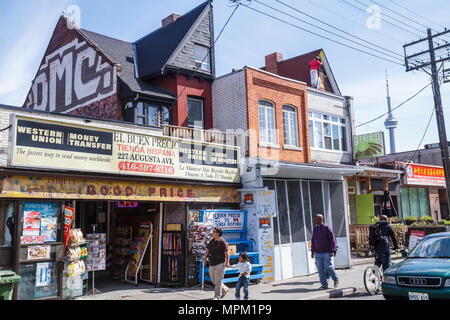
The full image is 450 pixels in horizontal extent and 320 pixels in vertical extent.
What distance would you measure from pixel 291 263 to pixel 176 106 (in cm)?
829

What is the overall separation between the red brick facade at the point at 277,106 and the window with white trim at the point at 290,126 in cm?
18

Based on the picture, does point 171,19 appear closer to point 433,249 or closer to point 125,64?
point 125,64

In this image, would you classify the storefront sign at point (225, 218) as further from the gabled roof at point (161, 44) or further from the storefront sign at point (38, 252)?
the gabled roof at point (161, 44)

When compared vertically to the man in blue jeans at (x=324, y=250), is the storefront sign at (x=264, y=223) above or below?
above

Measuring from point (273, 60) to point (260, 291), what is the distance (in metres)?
18.2

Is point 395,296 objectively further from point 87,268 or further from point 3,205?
point 3,205

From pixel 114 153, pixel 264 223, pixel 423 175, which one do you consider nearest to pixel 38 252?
pixel 114 153

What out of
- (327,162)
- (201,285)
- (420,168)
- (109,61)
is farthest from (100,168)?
(420,168)

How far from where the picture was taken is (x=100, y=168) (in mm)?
9703

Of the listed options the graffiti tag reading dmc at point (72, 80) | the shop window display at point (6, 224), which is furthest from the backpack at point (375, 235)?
the graffiti tag reading dmc at point (72, 80)

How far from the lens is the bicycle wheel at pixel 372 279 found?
9969 mm

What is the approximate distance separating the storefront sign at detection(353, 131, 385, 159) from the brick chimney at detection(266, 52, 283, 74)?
698 cm

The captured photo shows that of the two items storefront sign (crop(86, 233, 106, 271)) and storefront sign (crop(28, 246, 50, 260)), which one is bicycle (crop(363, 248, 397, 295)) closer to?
storefront sign (crop(86, 233, 106, 271))

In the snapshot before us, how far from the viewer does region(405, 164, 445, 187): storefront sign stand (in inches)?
960
